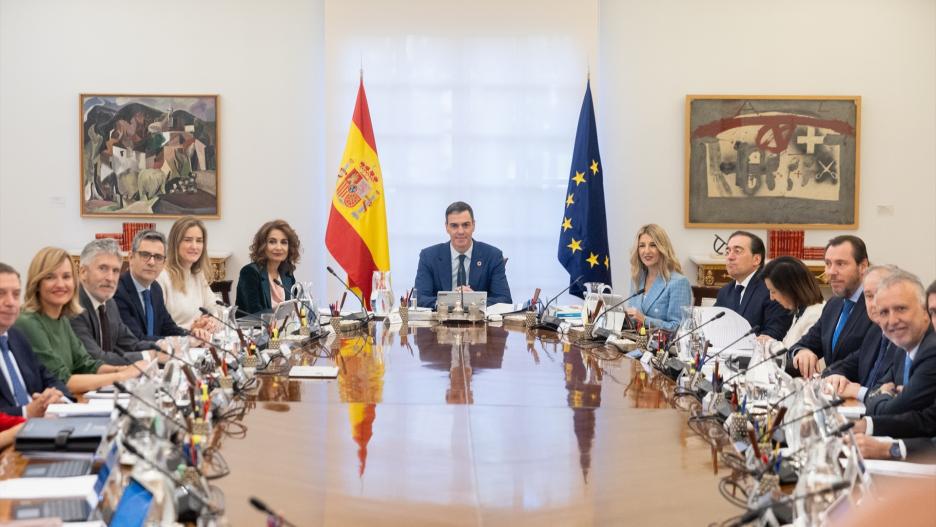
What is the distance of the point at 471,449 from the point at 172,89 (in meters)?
5.71

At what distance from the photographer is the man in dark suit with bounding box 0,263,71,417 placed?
3227mm

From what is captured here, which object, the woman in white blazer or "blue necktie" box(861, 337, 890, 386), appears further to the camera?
the woman in white blazer

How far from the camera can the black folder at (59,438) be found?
98.4 inches

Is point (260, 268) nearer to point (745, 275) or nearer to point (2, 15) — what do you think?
point (745, 275)

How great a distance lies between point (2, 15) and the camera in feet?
24.6

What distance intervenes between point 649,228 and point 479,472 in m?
3.33

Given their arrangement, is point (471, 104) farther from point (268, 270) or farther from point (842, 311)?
point (842, 311)

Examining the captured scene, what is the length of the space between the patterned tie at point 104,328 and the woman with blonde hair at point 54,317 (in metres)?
0.50

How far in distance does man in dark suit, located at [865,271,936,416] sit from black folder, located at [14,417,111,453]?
240 cm

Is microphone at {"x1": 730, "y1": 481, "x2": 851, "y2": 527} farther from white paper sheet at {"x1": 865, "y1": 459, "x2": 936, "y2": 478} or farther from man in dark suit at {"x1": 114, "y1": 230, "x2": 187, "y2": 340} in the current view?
man in dark suit at {"x1": 114, "y1": 230, "x2": 187, "y2": 340}

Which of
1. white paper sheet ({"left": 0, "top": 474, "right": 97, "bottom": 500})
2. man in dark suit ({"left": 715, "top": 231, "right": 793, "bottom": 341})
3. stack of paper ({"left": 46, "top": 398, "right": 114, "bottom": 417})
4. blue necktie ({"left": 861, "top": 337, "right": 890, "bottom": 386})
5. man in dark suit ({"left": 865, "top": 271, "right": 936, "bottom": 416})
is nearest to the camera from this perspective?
white paper sheet ({"left": 0, "top": 474, "right": 97, "bottom": 500})

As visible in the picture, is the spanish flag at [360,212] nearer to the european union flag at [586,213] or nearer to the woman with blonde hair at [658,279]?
the european union flag at [586,213]

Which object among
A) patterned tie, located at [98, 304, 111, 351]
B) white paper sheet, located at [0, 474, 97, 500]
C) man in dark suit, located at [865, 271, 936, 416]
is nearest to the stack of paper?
white paper sheet, located at [0, 474, 97, 500]

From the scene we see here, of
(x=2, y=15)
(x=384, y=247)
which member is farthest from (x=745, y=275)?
(x=2, y=15)
